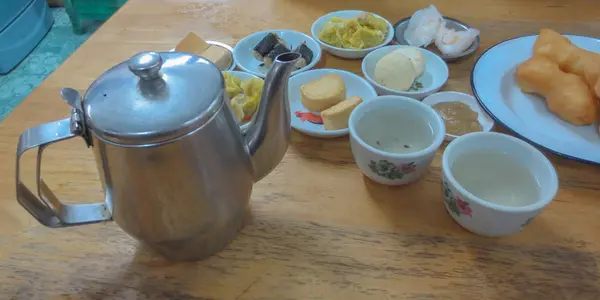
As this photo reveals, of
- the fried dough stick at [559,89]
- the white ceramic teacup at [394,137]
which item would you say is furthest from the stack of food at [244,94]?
the fried dough stick at [559,89]

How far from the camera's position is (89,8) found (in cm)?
204

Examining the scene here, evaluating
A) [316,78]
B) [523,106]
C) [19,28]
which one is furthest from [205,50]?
[19,28]

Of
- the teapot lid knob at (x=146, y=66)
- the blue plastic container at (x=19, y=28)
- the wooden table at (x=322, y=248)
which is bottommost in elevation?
the blue plastic container at (x=19, y=28)

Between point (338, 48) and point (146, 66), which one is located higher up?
point (146, 66)

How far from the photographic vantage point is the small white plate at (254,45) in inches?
32.7

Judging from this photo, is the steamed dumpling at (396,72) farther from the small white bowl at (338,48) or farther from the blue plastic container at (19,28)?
the blue plastic container at (19,28)

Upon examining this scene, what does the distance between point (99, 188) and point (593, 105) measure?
2.28 ft

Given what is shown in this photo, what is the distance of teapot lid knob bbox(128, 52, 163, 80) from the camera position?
0.40 meters

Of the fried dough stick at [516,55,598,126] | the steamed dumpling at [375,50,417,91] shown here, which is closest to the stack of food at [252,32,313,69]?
the steamed dumpling at [375,50,417,91]

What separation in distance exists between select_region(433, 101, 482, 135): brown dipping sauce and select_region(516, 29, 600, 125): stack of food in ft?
0.38

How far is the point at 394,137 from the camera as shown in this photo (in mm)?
607

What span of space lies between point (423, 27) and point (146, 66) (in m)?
0.62

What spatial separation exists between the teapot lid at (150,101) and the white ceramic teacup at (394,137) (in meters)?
0.22

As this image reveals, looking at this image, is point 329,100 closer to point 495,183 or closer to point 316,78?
point 316,78
